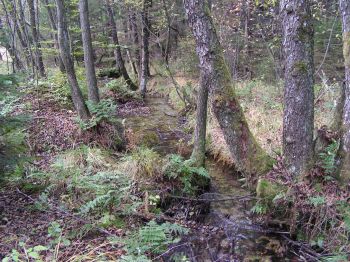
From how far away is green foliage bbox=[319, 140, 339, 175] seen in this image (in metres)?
Answer: 4.62

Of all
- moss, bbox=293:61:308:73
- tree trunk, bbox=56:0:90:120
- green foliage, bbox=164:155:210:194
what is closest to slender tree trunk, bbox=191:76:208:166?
green foliage, bbox=164:155:210:194

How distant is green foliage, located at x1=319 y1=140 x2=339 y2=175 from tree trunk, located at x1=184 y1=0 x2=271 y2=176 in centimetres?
84

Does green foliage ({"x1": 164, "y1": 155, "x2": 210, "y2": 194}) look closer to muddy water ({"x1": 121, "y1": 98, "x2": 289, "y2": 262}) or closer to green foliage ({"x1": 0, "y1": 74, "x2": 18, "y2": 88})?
muddy water ({"x1": 121, "y1": 98, "x2": 289, "y2": 262})

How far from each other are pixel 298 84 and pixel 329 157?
44.7 inches

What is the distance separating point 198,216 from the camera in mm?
5867

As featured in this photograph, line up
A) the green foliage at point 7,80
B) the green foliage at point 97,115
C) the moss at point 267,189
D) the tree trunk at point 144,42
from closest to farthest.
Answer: the green foliage at point 7,80 → the moss at point 267,189 → the green foliage at point 97,115 → the tree trunk at point 144,42

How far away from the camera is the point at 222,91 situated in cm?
514

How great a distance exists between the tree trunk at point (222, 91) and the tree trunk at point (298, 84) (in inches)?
24.5

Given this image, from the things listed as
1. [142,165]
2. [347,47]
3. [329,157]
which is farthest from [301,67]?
[142,165]

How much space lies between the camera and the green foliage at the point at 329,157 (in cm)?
462

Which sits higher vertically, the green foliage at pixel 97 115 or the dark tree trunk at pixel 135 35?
the dark tree trunk at pixel 135 35

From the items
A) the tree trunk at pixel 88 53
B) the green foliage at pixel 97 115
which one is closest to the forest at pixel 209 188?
the green foliage at pixel 97 115

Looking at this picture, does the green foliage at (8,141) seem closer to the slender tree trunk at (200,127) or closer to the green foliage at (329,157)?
the slender tree trunk at (200,127)

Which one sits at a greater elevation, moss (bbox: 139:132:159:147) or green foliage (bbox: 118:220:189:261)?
moss (bbox: 139:132:159:147)
